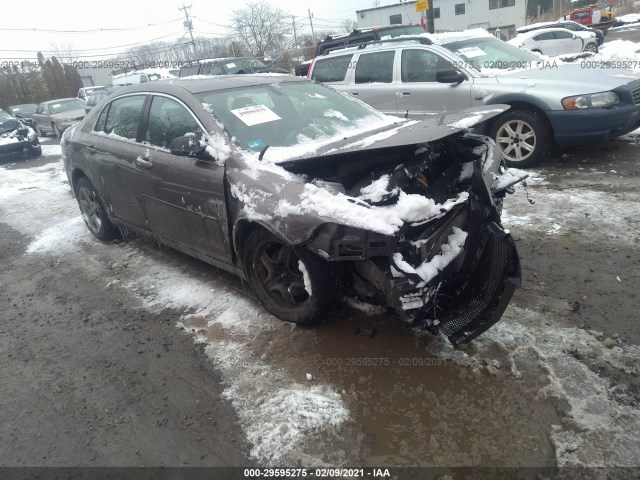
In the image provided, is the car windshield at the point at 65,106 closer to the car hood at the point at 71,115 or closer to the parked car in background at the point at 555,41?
the car hood at the point at 71,115

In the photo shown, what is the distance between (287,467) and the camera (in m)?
2.24

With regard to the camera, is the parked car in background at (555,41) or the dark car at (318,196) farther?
the parked car in background at (555,41)

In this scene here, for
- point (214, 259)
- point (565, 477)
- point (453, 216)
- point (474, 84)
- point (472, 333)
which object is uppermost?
point (474, 84)

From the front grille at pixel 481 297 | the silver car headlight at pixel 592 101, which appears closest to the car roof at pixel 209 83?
the front grille at pixel 481 297

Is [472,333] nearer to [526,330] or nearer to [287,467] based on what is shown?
[526,330]

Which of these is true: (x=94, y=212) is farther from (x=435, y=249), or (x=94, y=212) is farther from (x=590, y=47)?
(x=590, y=47)

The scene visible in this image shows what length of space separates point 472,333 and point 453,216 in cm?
71

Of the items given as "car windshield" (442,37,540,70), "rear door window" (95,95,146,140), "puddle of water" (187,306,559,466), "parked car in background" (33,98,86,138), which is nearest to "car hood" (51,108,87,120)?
"parked car in background" (33,98,86,138)

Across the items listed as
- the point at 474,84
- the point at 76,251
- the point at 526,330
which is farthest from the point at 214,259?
the point at 474,84

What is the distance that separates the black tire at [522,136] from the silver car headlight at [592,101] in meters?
0.39

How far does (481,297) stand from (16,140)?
558 inches

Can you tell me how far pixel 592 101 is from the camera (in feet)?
18.5

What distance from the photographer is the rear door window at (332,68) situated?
25.5ft

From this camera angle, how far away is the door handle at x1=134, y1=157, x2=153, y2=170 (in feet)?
12.7
